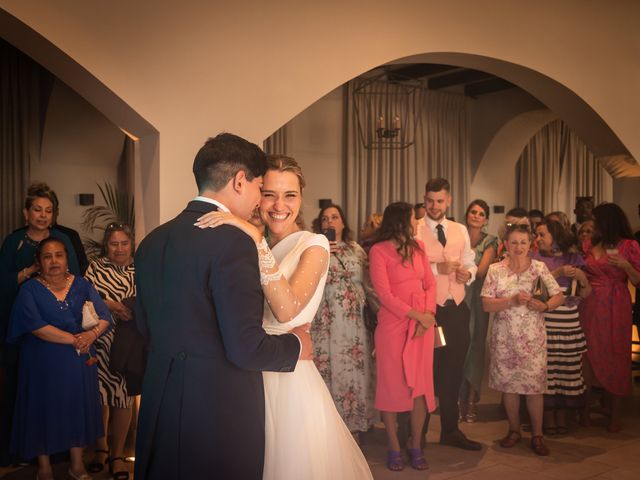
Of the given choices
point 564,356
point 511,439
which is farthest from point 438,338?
point 564,356

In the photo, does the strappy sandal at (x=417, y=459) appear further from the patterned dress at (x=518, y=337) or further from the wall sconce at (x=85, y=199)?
the wall sconce at (x=85, y=199)

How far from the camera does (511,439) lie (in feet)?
14.2

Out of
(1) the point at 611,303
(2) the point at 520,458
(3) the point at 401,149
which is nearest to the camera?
(2) the point at 520,458

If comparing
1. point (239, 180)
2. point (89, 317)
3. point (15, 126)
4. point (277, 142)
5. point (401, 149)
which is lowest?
point (89, 317)

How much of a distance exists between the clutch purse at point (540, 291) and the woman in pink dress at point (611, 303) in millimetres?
717

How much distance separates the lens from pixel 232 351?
1.76 m

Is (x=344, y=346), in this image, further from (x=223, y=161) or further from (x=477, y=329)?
(x=223, y=161)

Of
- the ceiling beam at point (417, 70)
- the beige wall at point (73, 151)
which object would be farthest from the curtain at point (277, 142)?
the beige wall at point (73, 151)

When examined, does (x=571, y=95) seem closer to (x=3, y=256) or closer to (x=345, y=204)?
(x=345, y=204)

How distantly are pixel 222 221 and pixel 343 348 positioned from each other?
2.64 metres

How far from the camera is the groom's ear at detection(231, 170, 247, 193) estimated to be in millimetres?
1868

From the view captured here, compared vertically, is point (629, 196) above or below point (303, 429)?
above

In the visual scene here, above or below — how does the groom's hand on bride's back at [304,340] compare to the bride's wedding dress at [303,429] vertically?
above

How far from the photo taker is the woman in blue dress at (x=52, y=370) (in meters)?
3.59
